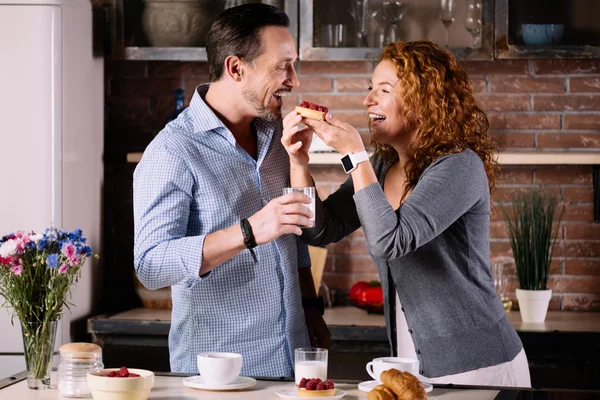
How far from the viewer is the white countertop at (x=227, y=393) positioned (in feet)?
6.23

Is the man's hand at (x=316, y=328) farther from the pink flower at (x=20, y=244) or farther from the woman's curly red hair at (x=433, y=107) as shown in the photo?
the pink flower at (x=20, y=244)

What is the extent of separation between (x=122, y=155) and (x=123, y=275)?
0.54m

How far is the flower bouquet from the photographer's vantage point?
199cm

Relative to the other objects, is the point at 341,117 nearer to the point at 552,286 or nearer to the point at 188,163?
the point at 552,286

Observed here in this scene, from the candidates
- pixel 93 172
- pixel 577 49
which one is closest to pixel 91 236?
pixel 93 172

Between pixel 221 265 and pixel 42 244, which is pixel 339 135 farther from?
pixel 42 244

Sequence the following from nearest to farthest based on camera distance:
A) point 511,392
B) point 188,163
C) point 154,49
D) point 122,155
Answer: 1. point 511,392
2. point 188,163
3. point 154,49
4. point 122,155

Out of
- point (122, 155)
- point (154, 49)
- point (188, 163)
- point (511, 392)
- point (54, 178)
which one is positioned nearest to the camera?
point (511, 392)

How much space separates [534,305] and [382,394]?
1.96 metres

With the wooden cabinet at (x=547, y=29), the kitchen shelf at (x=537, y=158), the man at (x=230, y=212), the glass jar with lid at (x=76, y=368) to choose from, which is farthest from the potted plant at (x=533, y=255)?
the glass jar with lid at (x=76, y=368)

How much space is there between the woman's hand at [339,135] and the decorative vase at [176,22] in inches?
62.9

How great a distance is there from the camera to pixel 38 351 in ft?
6.57

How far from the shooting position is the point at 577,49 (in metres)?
3.62

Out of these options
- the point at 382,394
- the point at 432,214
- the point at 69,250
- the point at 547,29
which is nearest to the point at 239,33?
the point at 432,214
